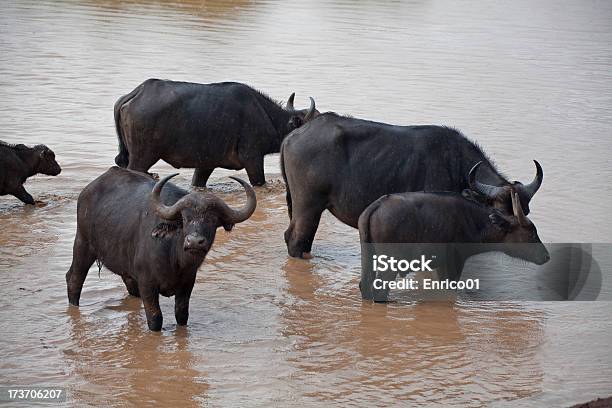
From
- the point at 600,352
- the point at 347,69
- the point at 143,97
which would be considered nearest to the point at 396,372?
the point at 600,352

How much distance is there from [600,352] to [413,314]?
4.62ft

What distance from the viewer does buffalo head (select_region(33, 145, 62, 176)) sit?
36.7 feet

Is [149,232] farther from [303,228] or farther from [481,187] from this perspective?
[481,187]

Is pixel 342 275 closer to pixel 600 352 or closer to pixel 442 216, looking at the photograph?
pixel 442 216

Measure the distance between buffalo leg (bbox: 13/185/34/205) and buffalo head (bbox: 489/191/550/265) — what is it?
15.7ft

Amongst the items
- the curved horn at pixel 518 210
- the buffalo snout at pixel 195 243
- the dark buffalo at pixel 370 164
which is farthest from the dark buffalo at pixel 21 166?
the curved horn at pixel 518 210

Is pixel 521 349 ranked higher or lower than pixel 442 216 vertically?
lower

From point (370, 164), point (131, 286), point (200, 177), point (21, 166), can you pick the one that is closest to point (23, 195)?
point (21, 166)

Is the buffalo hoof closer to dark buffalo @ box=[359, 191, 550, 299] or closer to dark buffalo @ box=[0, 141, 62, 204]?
dark buffalo @ box=[359, 191, 550, 299]

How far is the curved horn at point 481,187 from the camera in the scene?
862 centimetres

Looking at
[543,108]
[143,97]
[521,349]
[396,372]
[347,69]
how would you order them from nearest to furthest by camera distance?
[396,372] < [521,349] < [143,97] < [543,108] < [347,69]

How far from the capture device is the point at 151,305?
739 centimetres

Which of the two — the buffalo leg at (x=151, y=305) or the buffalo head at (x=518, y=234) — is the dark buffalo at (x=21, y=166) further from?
the buffalo head at (x=518, y=234)

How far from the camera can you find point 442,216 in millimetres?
8391
